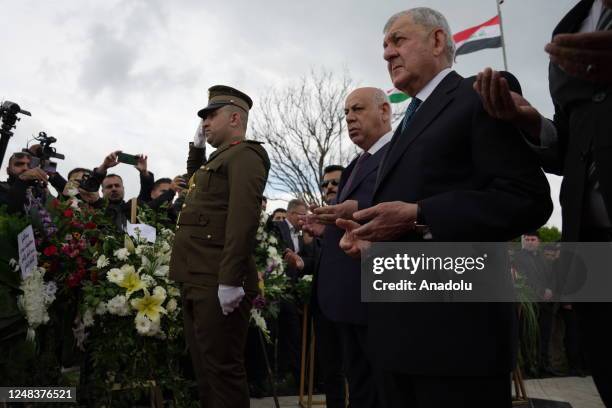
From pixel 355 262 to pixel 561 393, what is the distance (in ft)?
14.6

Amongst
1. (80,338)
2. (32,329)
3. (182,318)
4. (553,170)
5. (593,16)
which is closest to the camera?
(593,16)

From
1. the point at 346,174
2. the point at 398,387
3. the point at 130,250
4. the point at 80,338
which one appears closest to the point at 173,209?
the point at 130,250

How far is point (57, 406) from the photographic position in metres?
3.21

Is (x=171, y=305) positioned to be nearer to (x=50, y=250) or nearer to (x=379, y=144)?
(x=50, y=250)

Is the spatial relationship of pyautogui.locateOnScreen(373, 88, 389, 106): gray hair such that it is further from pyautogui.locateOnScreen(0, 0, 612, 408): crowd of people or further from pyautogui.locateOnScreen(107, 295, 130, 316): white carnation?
pyautogui.locateOnScreen(107, 295, 130, 316): white carnation

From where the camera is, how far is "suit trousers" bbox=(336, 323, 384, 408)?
9.52ft

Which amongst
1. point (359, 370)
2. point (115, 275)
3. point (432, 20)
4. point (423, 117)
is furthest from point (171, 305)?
point (432, 20)

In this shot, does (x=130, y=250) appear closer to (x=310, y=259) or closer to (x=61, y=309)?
(x=61, y=309)

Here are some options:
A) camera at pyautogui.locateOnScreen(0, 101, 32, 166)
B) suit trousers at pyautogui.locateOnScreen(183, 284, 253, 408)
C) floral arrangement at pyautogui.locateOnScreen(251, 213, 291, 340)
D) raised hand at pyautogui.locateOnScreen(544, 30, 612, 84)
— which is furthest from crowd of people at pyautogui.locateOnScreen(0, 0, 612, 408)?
camera at pyautogui.locateOnScreen(0, 101, 32, 166)

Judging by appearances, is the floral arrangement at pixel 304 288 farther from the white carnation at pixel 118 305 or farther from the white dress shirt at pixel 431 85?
the white dress shirt at pixel 431 85

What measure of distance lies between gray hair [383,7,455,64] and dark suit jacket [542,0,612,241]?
0.48 metres

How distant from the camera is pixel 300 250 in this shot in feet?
21.0

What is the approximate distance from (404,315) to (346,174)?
1949mm

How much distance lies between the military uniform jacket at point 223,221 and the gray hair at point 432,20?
4.90 ft
